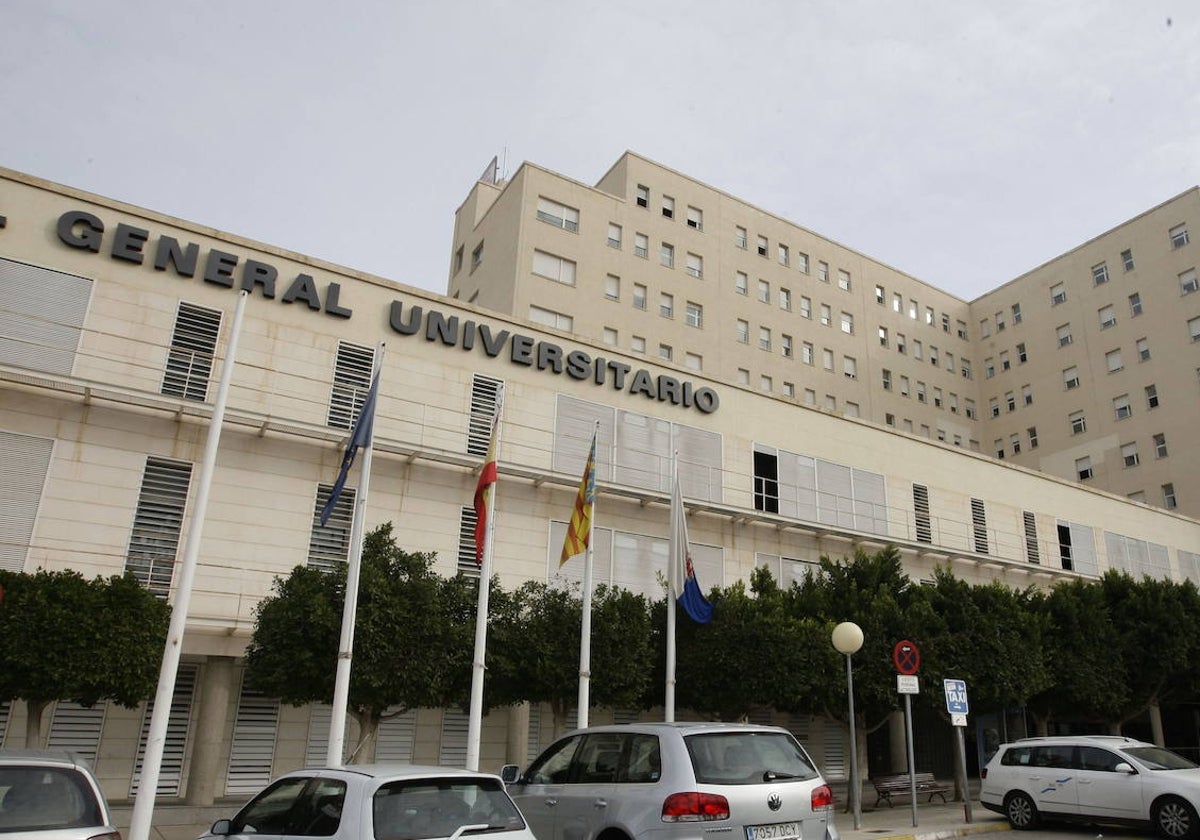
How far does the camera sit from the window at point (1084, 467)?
45.5 m

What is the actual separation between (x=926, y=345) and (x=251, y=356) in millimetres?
40575

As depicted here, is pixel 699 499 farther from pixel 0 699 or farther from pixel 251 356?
pixel 0 699

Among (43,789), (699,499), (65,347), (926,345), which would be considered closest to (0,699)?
(65,347)

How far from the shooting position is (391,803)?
6.33 m

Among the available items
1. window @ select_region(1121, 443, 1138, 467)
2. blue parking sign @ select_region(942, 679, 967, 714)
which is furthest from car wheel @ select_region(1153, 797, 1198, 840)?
window @ select_region(1121, 443, 1138, 467)

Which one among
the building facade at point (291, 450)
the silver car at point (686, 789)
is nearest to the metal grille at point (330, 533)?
the building facade at point (291, 450)

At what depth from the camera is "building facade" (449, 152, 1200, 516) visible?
118 feet

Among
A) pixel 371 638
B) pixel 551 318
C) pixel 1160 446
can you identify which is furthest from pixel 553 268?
pixel 1160 446

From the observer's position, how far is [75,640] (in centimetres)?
1288

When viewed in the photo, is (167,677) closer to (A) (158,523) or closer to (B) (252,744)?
(A) (158,523)

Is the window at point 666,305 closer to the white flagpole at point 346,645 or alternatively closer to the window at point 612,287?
the window at point 612,287

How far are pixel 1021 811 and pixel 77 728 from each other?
15930 millimetres

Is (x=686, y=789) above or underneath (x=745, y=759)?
underneath

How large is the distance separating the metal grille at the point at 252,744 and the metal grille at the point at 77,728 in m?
2.24
